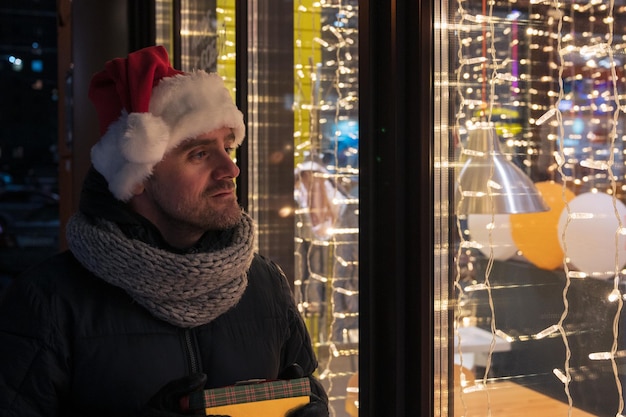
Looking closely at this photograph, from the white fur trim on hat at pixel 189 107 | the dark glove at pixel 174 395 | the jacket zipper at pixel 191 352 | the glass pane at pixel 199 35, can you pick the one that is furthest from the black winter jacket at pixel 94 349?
the glass pane at pixel 199 35

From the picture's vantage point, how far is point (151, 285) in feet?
4.70

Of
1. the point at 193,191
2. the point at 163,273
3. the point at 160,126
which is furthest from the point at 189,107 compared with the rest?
the point at 163,273

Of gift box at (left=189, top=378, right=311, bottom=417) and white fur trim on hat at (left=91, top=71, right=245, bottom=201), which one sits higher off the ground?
white fur trim on hat at (left=91, top=71, right=245, bottom=201)

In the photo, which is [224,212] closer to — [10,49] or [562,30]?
[562,30]

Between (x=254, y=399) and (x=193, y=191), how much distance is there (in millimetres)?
457

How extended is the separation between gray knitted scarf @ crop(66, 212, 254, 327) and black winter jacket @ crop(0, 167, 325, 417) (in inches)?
1.5

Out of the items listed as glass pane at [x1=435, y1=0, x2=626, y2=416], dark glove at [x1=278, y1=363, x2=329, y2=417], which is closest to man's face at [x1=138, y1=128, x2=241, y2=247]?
dark glove at [x1=278, y1=363, x2=329, y2=417]

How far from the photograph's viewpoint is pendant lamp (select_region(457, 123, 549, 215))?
4.29 feet

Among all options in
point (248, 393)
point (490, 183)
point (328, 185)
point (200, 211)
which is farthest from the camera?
point (328, 185)

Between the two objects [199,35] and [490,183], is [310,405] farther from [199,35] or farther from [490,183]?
[199,35]

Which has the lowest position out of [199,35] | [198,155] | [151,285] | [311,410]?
[311,410]

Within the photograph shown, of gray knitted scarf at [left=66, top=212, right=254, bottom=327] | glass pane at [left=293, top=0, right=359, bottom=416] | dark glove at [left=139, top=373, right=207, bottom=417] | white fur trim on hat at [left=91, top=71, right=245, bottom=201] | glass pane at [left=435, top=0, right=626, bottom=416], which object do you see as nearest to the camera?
glass pane at [left=435, top=0, right=626, bottom=416]

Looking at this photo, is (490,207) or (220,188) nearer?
(490,207)

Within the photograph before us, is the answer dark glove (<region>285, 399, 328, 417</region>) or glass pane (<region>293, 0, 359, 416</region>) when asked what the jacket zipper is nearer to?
dark glove (<region>285, 399, 328, 417</region>)
